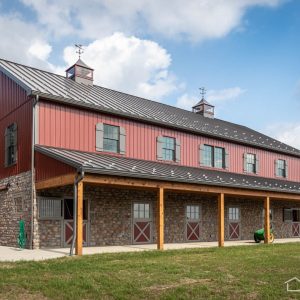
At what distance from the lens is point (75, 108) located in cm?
1767

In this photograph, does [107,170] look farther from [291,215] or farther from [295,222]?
[295,222]

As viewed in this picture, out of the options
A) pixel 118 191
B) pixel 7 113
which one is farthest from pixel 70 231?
pixel 7 113

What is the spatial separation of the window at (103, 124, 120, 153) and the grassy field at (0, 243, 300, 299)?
263 inches

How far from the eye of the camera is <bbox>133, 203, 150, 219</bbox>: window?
1892 cm

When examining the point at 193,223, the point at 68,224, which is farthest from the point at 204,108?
the point at 68,224

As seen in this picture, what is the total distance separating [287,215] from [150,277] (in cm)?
1964

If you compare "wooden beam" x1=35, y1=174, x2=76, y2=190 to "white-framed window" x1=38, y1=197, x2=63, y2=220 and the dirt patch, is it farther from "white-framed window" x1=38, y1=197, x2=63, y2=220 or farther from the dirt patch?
the dirt patch

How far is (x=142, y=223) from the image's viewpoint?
752 inches

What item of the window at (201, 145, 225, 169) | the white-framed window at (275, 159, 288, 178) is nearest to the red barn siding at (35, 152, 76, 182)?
the window at (201, 145, 225, 169)

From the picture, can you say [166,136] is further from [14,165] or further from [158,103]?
[14,165]

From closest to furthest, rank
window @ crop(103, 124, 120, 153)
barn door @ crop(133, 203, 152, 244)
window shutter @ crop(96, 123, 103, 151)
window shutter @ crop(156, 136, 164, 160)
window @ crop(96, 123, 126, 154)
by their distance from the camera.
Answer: window shutter @ crop(96, 123, 103, 151), window @ crop(96, 123, 126, 154), window @ crop(103, 124, 120, 153), barn door @ crop(133, 203, 152, 244), window shutter @ crop(156, 136, 164, 160)

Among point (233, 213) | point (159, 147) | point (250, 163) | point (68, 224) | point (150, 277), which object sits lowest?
point (150, 277)

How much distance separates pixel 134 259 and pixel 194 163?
10566 millimetres

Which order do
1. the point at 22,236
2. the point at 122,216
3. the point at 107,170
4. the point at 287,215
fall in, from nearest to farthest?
1. the point at 107,170
2. the point at 22,236
3. the point at 122,216
4. the point at 287,215
